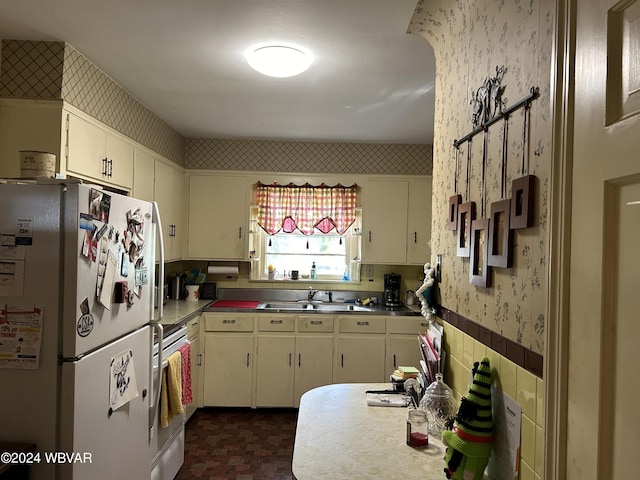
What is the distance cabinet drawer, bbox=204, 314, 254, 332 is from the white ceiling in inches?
66.8

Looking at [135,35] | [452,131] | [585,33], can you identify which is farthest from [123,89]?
[585,33]

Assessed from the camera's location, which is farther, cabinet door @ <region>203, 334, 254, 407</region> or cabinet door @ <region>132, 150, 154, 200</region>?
cabinet door @ <region>203, 334, 254, 407</region>

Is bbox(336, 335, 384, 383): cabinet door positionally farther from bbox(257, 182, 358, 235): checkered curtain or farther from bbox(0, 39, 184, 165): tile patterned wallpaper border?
bbox(0, 39, 184, 165): tile patterned wallpaper border

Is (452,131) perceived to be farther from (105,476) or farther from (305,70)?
(105,476)

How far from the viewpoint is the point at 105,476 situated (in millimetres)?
1700

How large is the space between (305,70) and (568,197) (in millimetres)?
1954

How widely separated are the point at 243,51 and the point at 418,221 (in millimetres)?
2459

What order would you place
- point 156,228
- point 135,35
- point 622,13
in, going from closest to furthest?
point 622,13 < point 135,35 < point 156,228

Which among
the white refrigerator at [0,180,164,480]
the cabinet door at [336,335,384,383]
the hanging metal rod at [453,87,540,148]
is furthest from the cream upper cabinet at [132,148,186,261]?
the hanging metal rod at [453,87,540,148]

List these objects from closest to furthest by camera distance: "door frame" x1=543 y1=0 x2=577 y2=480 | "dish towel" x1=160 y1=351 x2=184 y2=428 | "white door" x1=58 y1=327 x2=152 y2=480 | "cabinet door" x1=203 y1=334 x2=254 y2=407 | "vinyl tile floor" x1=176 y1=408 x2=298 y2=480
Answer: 1. "door frame" x1=543 y1=0 x2=577 y2=480
2. "white door" x1=58 y1=327 x2=152 y2=480
3. "dish towel" x1=160 y1=351 x2=184 y2=428
4. "vinyl tile floor" x1=176 y1=408 x2=298 y2=480
5. "cabinet door" x1=203 y1=334 x2=254 y2=407

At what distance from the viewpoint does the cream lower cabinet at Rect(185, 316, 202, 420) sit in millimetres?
3479

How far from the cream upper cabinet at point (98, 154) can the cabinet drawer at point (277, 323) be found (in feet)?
5.15

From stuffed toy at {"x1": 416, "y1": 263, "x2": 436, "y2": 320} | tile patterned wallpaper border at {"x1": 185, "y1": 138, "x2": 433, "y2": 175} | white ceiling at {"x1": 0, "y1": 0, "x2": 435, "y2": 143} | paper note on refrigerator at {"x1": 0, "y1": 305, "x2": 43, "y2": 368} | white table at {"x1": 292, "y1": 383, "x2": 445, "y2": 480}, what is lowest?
white table at {"x1": 292, "y1": 383, "x2": 445, "y2": 480}

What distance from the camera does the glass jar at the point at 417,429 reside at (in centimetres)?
139
